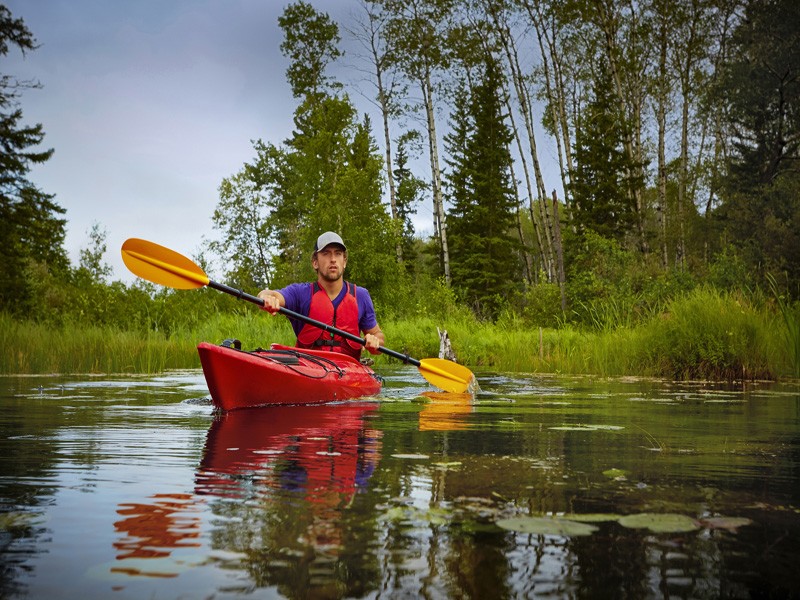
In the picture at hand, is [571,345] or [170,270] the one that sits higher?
[170,270]

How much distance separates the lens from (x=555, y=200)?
80.2 feet

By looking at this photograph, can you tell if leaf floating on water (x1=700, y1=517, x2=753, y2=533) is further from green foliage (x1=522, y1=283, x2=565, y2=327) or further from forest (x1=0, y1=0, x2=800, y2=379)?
green foliage (x1=522, y1=283, x2=565, y2=327)

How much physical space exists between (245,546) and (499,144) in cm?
3242

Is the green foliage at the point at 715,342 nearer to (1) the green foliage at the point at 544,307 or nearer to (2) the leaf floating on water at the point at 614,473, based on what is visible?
(2) the leaf floating on water at the point at 614,473

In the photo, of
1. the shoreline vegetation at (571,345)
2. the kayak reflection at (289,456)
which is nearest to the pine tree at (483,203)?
the shoreline vegetation at (571,345)

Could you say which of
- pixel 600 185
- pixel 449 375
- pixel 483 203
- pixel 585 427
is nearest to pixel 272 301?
pixel 449 375

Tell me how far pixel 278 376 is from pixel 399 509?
4236mm

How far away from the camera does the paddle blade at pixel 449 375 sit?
825 centimetres

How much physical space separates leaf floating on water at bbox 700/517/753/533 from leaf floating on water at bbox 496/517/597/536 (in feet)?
1.10

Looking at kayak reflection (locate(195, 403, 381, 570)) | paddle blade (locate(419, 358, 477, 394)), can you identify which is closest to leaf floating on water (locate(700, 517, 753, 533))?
kayak reflection (locate(195, 403, 381, 570))

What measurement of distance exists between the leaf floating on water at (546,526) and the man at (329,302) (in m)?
5.31

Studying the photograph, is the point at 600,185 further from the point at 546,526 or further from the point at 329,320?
the point at 546,526

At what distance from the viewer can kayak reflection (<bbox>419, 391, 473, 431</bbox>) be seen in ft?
17.2

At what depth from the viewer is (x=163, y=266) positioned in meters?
7.39
